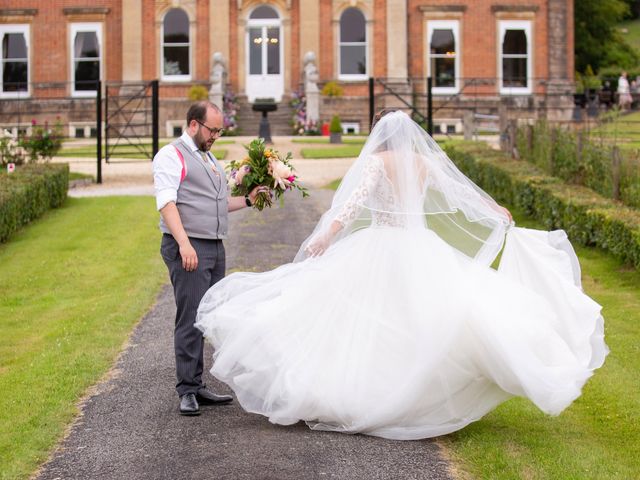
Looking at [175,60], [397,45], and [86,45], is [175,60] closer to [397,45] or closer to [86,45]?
[86,45]

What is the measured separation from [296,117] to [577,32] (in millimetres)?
20905

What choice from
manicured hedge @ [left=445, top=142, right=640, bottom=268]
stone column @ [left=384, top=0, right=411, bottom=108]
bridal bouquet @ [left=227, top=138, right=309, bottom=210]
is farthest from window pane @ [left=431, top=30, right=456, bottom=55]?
bridal bouquet @ [left=227, top=138, right=309, bottom=210]

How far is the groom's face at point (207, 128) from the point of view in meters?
7.27

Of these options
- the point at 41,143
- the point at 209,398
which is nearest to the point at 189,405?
the point at 209,398

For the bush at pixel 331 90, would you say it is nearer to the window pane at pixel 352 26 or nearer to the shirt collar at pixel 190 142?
the window pane at pixel 352 26

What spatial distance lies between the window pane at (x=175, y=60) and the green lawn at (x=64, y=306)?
723 inches

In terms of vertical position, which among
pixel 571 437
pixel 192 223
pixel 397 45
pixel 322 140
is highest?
pixel 397 45

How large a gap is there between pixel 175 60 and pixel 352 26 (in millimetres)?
5969

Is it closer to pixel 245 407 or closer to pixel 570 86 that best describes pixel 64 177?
pixel 245 407

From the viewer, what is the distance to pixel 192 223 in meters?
7.26

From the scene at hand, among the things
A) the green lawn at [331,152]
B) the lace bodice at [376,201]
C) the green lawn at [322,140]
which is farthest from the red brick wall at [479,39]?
the lace bodice at [376,201]

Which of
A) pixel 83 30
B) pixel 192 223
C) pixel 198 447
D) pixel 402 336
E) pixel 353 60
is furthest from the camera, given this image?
pixel 83 30

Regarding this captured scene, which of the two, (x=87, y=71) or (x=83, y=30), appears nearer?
(x=83, y=30)

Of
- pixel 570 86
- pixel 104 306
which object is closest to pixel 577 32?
pixel 570 86
